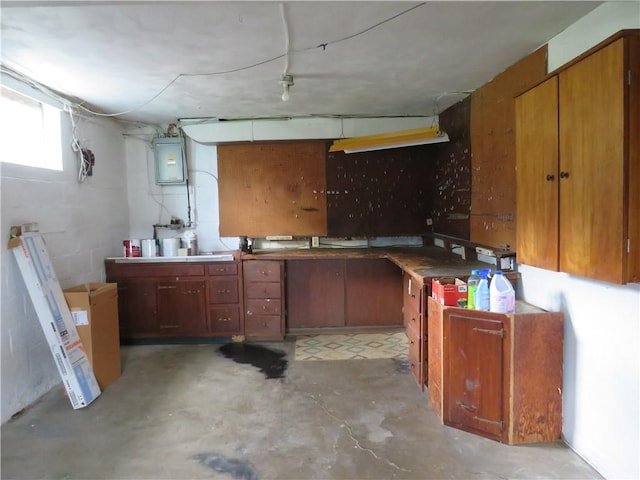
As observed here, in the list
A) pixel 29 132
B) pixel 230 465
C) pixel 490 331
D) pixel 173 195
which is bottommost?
pixel 230 465

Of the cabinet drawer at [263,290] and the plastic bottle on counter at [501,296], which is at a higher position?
the plastic bottle on counter at [501,296]

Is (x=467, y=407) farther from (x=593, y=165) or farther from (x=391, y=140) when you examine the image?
(x=391, y=140)

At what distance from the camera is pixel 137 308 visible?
4.04 meters

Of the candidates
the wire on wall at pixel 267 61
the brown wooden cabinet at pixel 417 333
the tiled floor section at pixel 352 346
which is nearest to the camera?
the wire on wall at pixel 267 61

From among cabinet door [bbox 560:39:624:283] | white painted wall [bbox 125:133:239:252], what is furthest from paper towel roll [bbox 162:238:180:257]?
cabinet door [bbox 560:39:624:283]

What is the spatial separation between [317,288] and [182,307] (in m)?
1.40

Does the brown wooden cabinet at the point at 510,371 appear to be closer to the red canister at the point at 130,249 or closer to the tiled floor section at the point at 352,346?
the tiled floor section at the point at 352,346

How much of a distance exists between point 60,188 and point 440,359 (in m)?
3.18

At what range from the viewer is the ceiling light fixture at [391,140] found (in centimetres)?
379

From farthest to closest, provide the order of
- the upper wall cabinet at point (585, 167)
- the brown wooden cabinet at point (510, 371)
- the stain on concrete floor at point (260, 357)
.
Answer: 1. the stain on concrete floor at point (260, 357)
2. the brown wooden cabinet at point (510, 371)
3. the upper wall cabinet at point (585, 167)

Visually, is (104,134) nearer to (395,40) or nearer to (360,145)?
(360,145)

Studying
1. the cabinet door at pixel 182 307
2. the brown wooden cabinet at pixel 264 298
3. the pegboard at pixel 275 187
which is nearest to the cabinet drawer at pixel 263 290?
the brown wooden cabinet at pixel 264 298

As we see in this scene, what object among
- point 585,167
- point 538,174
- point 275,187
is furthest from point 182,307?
point 585,167

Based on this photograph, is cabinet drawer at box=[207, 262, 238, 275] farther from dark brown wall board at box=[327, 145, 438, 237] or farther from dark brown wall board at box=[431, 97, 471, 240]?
dark brown wall board at box=[431, 97, 471, 240]
